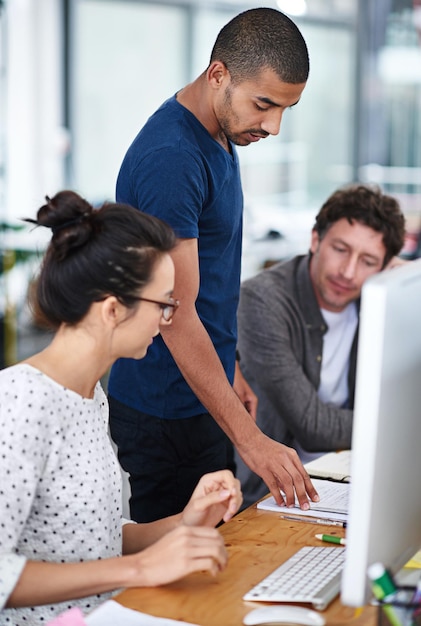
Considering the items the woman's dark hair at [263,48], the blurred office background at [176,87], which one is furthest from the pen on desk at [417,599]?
the blurred office background at [176,87]

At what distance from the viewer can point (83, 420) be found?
4.61 feet

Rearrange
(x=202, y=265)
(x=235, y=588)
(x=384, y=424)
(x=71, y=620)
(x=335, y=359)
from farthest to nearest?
(x=335, y=359) → (x=202, y=265) → (x=235, y=588) → (x=71, y=620) → (x=384, y=424)

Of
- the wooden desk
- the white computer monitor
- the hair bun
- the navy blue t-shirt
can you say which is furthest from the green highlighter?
the navy blue t-shirt

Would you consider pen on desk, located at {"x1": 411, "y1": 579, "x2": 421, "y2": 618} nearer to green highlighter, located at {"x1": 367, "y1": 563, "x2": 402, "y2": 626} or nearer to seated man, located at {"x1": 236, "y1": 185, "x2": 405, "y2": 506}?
green highlighter, located at {"x1": 367, "y1": 563, "x2": 402, "y2": 626}

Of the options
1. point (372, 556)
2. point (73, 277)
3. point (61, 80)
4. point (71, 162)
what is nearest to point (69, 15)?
point (61, 80)

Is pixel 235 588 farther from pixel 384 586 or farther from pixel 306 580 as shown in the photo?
pixel 384 586

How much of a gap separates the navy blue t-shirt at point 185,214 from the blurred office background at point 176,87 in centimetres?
443

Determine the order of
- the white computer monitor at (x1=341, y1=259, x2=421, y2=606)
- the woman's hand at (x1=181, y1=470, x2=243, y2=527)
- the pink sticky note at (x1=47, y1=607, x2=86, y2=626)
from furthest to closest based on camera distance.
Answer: the woman's hand at (x1=181, y1=470, x2=243, y2=527) < the pink sticky note at (x1=47, y1=607, x2=86, y2=626) < the white computer monitor at (x1=341, y1=259, x2=421, y2=606)

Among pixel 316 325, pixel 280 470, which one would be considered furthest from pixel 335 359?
pixel 280 470

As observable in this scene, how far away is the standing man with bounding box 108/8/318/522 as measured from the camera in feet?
5.73

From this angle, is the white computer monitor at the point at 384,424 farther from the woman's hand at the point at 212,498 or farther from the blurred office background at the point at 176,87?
the blurred office background at the point at 176,87

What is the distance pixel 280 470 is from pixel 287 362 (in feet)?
2.49

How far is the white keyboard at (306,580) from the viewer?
129 centimetres

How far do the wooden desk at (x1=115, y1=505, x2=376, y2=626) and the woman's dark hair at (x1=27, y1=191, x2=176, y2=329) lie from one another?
1.29 feet
